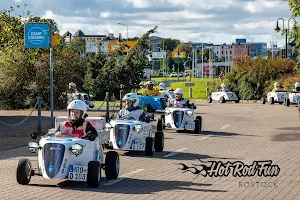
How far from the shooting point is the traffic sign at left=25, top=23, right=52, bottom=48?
24.1 meters

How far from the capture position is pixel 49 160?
12.5m

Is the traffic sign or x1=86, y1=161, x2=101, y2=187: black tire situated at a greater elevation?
the traffic sign

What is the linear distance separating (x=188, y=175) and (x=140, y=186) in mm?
1856

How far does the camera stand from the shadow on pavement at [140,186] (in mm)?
12519

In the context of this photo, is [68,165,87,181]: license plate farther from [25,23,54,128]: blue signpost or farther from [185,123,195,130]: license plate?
[185,123,195,130]: license plate

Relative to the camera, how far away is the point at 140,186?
13.1 meters

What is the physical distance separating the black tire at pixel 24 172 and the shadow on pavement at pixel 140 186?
24cm

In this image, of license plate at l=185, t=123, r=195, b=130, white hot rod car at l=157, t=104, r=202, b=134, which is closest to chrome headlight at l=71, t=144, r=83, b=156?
white hot rod car at l=157, t=104, r=202, b=134

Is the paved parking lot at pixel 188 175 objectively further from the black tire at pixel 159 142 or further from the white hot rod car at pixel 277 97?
the white hot rod car at pixel 277 97

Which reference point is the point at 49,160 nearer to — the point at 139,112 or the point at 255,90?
the point at 139,112

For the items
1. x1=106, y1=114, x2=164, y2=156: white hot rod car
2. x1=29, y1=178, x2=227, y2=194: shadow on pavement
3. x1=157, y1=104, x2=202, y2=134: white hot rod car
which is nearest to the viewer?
x1=29, y1=178, x2=227, y2=194: shadow on pavement

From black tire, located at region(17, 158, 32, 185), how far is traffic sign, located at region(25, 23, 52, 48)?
11.6 meters

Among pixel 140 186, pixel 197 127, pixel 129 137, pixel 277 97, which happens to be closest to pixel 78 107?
pixel 140 186

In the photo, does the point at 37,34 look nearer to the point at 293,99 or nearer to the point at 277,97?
the point at 293,99
